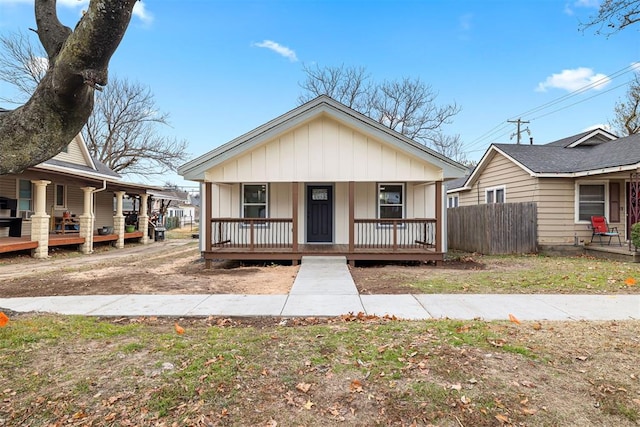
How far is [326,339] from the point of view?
3.80m

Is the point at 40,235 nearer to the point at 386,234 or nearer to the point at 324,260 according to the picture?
the point at 324,260

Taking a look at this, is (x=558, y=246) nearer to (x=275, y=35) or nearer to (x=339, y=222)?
(x=339, y=222)

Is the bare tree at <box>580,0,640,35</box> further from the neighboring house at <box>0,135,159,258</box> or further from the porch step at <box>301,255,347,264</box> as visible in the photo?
the neighboring house at <box>0,135,159,258</box>

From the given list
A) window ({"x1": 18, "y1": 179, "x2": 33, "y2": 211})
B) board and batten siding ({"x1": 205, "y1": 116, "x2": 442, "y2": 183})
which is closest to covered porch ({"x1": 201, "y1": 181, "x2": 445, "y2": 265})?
board and batten siding ({"x1": 205, "y1": 116, "x2": 442, "y2": 183})

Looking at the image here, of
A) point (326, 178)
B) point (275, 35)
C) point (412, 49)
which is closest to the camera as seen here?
point (326, 178)

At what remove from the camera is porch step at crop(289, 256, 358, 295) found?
6.36m

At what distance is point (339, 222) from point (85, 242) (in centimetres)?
1056

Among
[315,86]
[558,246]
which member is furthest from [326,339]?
[315,86]

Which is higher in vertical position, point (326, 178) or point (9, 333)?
point (326, 178)

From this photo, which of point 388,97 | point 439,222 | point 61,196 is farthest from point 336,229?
point 388,97

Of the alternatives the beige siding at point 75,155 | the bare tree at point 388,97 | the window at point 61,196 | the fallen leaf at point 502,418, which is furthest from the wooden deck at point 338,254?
the bare tree at point 388,97

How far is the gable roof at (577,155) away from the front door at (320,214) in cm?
716

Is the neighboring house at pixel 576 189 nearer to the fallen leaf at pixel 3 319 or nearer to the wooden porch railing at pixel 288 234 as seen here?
the wooden porch railing at pixel 288 234

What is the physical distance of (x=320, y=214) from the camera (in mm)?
11609
